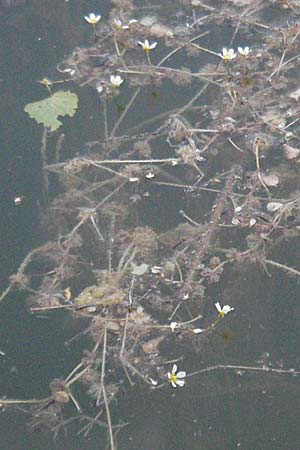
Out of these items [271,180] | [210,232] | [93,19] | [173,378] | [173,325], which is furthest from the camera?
[93,19]

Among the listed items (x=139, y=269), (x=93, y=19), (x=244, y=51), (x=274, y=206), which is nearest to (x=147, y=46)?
(x=93, y=19)

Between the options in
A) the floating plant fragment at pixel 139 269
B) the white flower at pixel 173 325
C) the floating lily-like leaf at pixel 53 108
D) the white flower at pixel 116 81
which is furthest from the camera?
the white flower at pixel 116 81

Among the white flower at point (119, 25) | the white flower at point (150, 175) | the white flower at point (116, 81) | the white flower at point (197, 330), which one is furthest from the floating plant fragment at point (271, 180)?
the white flower at point (119, 25)

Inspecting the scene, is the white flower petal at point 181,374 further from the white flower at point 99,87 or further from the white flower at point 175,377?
the white flower at point 99,87

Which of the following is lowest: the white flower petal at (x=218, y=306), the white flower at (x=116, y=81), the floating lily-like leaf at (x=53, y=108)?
the white flower petal at (x=218, y=306)

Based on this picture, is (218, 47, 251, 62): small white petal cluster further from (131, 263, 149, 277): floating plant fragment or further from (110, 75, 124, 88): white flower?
(131, 263, 149, 277): floating plant fragment

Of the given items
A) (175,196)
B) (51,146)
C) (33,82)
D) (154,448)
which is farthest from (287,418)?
(33,82)

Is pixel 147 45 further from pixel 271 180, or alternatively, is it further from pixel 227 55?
pixel 271 180
